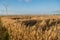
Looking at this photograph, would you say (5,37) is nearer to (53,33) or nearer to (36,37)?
(36,37)

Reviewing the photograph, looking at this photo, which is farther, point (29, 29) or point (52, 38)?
point (29, 29)

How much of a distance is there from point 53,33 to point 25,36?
2438mm

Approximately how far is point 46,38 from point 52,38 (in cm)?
39

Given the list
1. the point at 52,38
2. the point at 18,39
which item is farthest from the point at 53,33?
the point at 18,39

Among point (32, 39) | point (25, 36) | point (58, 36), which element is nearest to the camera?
point (58, 36)

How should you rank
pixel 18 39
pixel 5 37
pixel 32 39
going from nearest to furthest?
pixel 32 39 → pixel 18 39 → pixel 5 37

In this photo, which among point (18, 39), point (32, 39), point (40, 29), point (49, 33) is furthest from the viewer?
point (18, 39)

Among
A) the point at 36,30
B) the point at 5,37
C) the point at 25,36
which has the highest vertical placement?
the point at 36,30

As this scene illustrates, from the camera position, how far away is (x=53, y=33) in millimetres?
6258

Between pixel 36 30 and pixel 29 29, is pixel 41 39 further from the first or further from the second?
pixel 29 29

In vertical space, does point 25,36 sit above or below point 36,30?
below

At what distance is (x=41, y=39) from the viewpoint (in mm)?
6762

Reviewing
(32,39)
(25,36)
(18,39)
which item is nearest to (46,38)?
(32,39)

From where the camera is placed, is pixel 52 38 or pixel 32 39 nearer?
pixel 52 38
